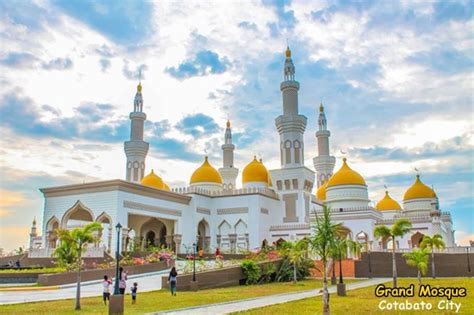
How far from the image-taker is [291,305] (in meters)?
14.1

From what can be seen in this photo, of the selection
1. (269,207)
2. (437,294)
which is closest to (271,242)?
(269,207)

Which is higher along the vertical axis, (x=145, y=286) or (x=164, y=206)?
(x=164, y=206)

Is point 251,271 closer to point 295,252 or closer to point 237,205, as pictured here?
point 295,252

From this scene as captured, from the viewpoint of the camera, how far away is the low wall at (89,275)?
867 inches

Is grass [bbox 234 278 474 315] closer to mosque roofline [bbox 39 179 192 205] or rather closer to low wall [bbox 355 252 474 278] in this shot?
low wall [bbox 355 252 474 278]

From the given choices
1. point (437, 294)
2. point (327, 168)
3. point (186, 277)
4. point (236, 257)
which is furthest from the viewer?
point (327, 168)

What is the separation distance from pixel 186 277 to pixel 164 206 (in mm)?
18195

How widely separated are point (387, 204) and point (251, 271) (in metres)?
29.4

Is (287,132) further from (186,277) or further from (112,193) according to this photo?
(186,277)

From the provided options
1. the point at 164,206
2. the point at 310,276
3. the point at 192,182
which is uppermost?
the point at 192,182

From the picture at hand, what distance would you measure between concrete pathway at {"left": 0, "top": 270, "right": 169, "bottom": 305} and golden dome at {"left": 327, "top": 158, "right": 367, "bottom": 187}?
21.8 m

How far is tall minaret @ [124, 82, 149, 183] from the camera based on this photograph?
4853cm

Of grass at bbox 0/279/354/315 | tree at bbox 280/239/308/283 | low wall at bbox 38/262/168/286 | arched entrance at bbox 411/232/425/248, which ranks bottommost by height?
grass at bbox 0/279/354/315

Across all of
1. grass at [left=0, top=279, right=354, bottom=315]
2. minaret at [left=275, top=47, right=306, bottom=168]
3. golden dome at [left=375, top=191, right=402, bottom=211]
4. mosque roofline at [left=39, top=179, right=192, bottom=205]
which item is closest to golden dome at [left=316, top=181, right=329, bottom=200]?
Result: golden dome at [left=375, top=191, right=402, bottom=211]
